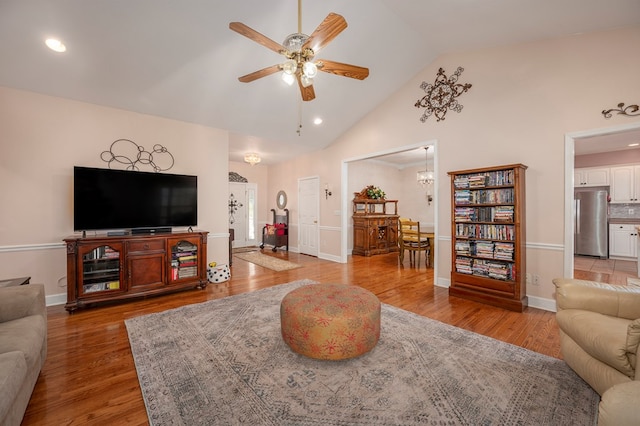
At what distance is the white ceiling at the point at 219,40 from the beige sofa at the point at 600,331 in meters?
2.74

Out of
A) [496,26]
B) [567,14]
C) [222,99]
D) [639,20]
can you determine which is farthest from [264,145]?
[639,20]

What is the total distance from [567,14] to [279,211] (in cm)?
703

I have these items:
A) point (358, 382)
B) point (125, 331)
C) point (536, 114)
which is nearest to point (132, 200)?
point (125, 331)

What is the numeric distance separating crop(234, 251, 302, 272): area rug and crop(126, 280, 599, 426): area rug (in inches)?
110

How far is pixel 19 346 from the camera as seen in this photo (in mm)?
1511

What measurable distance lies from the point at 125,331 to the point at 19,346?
1265 mm

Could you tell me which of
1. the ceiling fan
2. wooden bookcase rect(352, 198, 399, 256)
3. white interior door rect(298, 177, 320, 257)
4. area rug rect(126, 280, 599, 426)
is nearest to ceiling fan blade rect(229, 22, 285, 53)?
the ceiling fan

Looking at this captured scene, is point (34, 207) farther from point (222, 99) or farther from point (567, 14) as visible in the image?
point (567, 14)

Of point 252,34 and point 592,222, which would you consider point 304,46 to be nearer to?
point 252,34

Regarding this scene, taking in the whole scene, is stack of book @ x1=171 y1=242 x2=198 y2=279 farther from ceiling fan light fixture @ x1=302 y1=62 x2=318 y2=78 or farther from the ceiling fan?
ceiling fan light fixture @ x1=302 y1=62 x2=318 y2=78

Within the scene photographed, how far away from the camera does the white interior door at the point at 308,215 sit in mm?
6795

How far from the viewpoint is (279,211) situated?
823cm

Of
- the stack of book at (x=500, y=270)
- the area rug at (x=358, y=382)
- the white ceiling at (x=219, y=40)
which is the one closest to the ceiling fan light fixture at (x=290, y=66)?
the white ceiling at (x=219, y=40)

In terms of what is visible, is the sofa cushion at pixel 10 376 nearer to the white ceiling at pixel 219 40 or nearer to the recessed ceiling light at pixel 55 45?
the white ceiling at pixel 219 40
